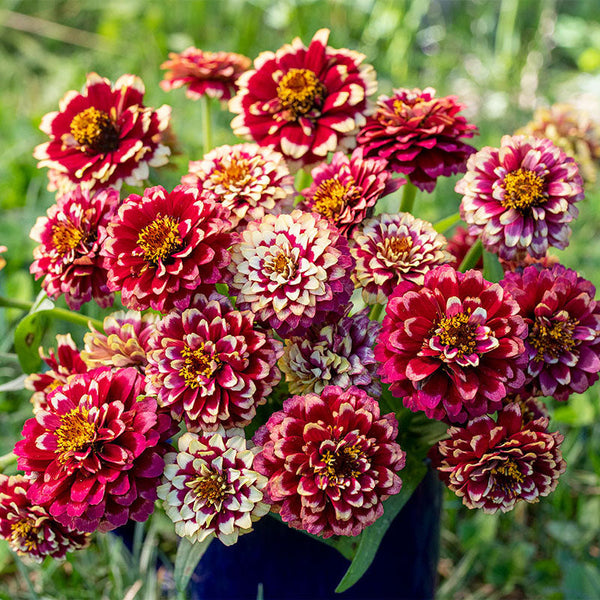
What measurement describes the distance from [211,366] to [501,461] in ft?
0.78

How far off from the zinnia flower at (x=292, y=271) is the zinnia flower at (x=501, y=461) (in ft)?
0.48

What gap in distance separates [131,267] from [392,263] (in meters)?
0.21

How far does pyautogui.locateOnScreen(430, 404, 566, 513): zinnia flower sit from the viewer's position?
0.53 meters

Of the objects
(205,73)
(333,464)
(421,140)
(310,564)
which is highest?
(205,73)

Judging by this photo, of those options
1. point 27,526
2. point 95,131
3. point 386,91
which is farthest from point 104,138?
point 386,91

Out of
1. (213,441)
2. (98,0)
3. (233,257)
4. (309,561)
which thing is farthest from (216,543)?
(98,0)

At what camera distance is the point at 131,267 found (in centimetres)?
53

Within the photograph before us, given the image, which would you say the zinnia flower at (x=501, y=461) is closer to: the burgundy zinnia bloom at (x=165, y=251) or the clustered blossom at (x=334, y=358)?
the clustered blossom at (x=334, y=358)

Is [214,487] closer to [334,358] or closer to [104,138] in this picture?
[334,358]

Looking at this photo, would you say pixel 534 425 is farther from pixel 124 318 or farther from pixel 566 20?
pixel 566 20

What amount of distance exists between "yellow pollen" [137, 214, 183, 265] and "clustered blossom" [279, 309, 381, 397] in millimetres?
128

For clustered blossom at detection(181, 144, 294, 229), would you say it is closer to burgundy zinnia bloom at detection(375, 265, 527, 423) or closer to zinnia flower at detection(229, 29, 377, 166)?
zinnia flower at detection(229, 29, 377, 166)

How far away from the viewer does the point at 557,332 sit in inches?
22.0

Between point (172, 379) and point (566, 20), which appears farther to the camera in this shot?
point (566, 20)
